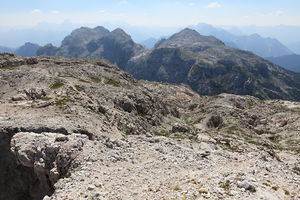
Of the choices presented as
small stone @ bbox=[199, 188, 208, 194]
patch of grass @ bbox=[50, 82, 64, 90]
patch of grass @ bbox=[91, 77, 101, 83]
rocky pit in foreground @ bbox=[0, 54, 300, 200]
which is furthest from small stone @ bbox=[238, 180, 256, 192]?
patch of grass @ bbox=[91, 77, 101, 83]

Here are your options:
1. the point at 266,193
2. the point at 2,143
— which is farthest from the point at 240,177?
the point at 2,143

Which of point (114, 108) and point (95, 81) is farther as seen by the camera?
point (95, 81)

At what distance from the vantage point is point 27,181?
41031mm

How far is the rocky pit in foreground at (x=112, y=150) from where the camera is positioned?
77.3 ft

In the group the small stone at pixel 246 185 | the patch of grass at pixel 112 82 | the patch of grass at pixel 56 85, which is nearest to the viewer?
the small stone at pixel 246 185

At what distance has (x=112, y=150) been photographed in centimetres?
3247

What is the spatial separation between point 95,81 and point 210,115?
52447 mm

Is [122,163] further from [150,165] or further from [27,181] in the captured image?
[27,181]

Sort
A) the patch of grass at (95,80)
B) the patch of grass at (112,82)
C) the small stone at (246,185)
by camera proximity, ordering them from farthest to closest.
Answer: the patch of grass at (112,82), the patch of grass at (95,80), the small stone at (246,185)

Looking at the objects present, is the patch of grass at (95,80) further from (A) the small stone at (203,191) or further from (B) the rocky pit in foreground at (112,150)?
(A) the small stone at (203,191)

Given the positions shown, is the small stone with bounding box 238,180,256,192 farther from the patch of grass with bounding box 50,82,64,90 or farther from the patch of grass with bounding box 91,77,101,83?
the patch of grass with bounding box 91,77,101,83

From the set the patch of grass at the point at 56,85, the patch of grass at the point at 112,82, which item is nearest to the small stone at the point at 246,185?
the patch of grass at the point at 56,85

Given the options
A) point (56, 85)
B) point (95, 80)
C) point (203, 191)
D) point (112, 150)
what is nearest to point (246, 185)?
point (203, 191)

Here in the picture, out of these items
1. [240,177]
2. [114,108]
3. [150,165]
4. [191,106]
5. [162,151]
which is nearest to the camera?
[240,177]
